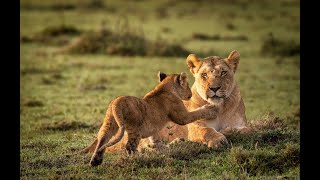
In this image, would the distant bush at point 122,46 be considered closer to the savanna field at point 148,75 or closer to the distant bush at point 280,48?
the savanna field at point 148,75

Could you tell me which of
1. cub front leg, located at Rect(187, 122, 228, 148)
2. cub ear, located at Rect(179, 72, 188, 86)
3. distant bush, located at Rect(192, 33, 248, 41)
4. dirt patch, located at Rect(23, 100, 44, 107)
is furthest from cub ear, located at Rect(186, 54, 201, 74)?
distant bush, located at Rect(192, 33, 248, 41)

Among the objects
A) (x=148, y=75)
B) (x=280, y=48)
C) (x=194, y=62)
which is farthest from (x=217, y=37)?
(x=194, y=62)

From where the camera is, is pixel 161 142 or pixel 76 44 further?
pixel 76 44

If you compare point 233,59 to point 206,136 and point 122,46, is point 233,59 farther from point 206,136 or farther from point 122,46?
point 122,46

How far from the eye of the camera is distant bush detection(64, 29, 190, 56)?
59.3 ft

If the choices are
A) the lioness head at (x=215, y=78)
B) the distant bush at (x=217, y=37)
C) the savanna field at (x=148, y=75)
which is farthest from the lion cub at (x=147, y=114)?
the distant bush at (x=217, y=37)

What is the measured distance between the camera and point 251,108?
38.2 ft

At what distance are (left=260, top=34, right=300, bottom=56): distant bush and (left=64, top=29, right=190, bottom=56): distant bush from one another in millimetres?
2112

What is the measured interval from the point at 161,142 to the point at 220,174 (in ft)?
3.72

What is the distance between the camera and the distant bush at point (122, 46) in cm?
1806

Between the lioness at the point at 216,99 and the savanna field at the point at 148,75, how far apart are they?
0.18 metres
